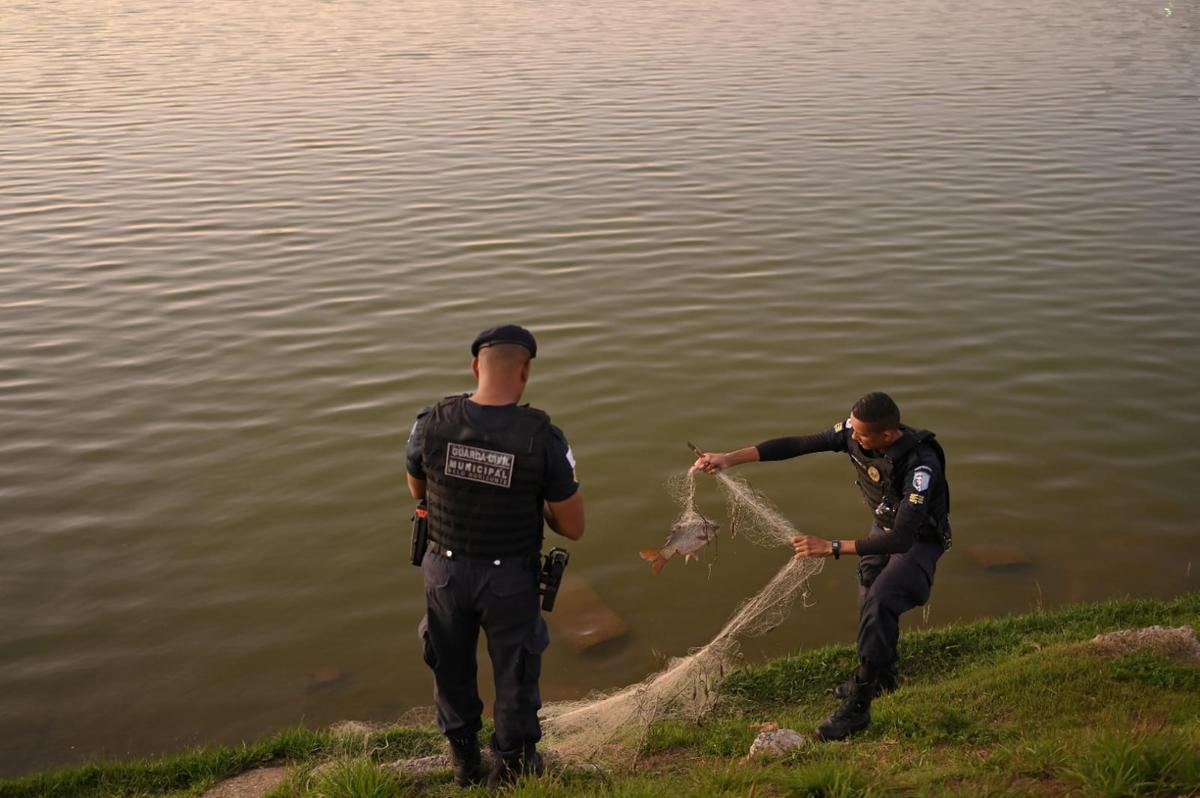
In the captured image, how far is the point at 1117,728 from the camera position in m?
5.55

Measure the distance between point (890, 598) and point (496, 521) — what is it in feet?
8.05

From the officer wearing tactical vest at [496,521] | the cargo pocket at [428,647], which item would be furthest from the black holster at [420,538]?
the cargo pocket at [428,647]

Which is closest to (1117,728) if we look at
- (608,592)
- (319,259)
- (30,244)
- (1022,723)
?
(1022,723)

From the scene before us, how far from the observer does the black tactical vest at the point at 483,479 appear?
5.17 metres

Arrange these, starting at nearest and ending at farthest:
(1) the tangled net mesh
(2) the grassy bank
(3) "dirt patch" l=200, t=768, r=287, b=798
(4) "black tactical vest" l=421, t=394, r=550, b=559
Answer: (2) the grassy bank → (4) "black tactical vest" l=421, t=394, r=550, b=559 → (3) "dirt patch" l=200, t=768, r=287, b=798 → (1) the tangled net mesh

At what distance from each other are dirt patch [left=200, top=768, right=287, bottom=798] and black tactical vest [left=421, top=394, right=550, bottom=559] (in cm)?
189

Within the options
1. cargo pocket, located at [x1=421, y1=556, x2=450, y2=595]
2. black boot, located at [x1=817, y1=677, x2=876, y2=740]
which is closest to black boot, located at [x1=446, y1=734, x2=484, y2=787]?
cargo pocket, located at [x1=421, y1=556, x2=450, y2=595]

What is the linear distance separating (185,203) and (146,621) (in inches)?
449

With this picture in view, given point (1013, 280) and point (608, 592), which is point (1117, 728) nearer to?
point (608, 592)

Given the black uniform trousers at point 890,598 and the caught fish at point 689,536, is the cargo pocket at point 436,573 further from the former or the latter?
the black uniform trousers at point 890,598

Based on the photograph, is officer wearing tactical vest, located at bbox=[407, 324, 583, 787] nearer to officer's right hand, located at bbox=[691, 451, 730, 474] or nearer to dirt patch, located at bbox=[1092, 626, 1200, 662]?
officer's right hand, located at bbox=[691, 451, 730, 474]

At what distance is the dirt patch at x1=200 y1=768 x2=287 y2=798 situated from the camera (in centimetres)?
616

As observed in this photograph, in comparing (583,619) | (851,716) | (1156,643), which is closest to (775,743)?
(851,716)

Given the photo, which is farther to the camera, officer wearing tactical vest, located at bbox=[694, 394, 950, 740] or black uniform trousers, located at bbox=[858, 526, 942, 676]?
black uniform trousers, located at bbox=[858, 526, 942, 676]
